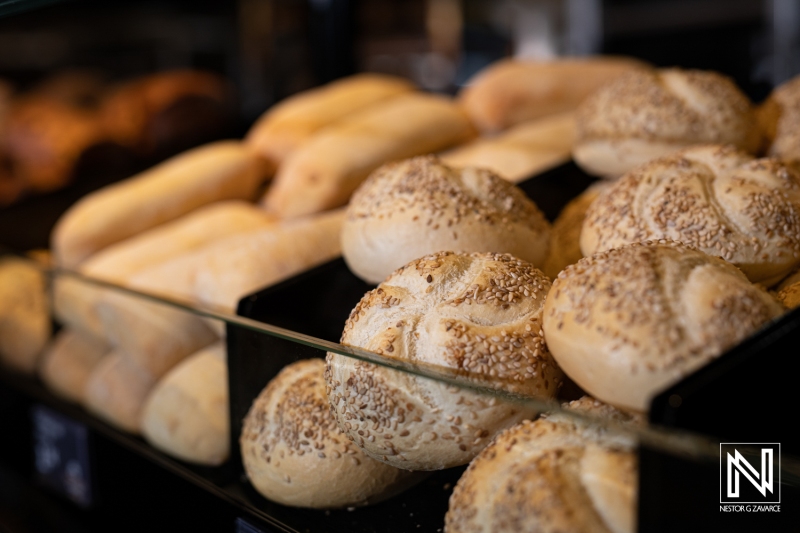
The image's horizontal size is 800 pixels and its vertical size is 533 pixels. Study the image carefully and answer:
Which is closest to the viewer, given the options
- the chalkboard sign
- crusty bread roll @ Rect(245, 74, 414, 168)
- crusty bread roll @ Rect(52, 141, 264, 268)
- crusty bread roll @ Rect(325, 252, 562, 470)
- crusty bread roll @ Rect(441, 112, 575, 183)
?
crusty bread roll @ Rect(325, 252, 562, 470)

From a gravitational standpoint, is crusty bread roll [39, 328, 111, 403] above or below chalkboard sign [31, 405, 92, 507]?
above

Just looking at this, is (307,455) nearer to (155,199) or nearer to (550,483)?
(550,483)

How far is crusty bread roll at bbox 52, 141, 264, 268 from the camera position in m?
2.00

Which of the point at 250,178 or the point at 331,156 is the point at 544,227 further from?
the point at 250,178

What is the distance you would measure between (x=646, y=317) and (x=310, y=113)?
167 centimetres

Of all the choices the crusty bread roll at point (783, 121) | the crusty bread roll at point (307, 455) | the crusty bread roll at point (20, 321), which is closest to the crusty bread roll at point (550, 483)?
the crusty bread roll at point (307, 455)

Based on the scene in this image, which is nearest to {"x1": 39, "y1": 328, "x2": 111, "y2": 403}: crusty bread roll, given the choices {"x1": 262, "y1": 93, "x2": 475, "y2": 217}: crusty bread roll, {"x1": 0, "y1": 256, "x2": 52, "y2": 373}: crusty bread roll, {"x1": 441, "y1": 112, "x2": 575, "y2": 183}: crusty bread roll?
{"x1": 0, "y1": 256, "x2": 52, "y2": 373}: crusty bread roll

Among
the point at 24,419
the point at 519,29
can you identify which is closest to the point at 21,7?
the point at 24,419

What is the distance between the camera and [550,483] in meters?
0.70

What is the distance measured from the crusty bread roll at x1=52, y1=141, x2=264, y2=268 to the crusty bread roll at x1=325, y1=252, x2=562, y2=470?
1250mm

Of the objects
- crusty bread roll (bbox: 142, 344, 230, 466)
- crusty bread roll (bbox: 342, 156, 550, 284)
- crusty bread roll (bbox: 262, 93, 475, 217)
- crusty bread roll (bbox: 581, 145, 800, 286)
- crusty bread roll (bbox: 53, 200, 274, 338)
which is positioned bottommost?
crusty bread roll (bbox: 142, 344, 230, 466)

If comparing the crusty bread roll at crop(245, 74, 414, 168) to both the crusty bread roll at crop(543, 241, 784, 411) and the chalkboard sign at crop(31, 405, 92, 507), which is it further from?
the crusty bread roll at crop(543, 241, 784, 411)

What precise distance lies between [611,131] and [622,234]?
400mm

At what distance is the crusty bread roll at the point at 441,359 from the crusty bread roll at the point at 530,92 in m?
1.20
